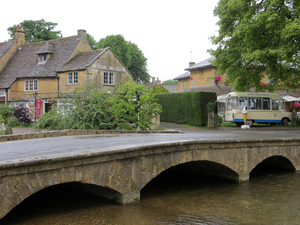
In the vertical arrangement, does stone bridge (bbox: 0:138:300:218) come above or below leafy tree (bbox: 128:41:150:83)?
below

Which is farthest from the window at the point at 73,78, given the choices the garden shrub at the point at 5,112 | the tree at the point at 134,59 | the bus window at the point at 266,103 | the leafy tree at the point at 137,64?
the leafy tree at the point at 137,64

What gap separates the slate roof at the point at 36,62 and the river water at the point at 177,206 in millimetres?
29087

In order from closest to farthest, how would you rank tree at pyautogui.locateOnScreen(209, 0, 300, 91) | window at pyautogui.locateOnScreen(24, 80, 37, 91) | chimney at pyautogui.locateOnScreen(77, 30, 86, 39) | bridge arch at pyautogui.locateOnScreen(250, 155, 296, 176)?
bridge arch at pyautogui.locateOnScreen(250, 155, 296, 176), tree at pyautogui.locateOnScreen(209, 0, 300, 91), window at pyautogui.locateOnScreen(24, 80, 37, 91), chimney at pyautogui.locateOnScreen(77, 30, 86, 39)

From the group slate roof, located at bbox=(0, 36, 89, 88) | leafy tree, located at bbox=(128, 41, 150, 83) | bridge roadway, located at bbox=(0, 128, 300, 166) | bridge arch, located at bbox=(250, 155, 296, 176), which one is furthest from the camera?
leafy tree, located at bbox=(128, 41, 150, 83)

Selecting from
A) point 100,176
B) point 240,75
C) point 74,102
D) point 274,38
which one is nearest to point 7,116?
point 74,102

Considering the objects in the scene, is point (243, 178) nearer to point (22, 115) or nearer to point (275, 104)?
point (275, 104)

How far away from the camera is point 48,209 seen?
7.36 m

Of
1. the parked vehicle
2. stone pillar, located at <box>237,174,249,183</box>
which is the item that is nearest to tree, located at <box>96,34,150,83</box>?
the parked vehicle

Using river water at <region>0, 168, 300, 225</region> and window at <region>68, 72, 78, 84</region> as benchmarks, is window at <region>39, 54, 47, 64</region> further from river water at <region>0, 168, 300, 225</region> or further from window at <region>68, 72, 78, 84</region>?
river water at <region>0, 168, 300, 225</region>

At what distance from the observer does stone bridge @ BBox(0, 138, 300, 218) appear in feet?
18.5

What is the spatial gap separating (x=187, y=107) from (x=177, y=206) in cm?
2024

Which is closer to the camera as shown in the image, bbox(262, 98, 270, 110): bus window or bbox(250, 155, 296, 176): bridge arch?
bbox(250, 155, 296, 176): bridge arch

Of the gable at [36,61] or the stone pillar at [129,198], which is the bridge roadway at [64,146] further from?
the gable at [36,61]

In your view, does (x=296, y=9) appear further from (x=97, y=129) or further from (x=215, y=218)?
(x=215, y=218)
